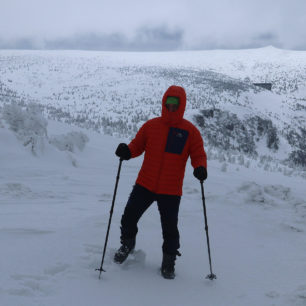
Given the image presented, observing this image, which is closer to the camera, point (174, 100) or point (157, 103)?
point (174, 100)

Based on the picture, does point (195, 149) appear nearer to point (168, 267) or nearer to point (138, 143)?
point (138, 143)

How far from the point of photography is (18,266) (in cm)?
249

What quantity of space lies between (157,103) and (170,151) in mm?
29308

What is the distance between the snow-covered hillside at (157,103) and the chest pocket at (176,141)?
305 inches

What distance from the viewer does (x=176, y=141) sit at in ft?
9.46

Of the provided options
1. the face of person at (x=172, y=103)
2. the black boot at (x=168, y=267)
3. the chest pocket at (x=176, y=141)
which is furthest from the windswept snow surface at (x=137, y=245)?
the face of person at (x=172, y=103)

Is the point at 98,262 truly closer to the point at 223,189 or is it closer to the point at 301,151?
the point at 223,189

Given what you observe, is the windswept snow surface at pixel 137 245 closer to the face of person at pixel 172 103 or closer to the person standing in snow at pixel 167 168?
the person standing in snow at pixel 167 168

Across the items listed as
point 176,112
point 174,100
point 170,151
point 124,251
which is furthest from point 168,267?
point 174,100

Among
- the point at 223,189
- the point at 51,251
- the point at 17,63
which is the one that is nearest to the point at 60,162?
the point at 223,189

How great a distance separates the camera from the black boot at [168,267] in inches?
111

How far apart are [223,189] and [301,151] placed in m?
20.6

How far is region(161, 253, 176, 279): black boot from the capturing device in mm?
2809

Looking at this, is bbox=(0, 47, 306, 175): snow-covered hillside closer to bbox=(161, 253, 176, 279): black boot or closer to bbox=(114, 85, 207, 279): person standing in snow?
bbox=(114, 85, 207, 279): person standing in snow
